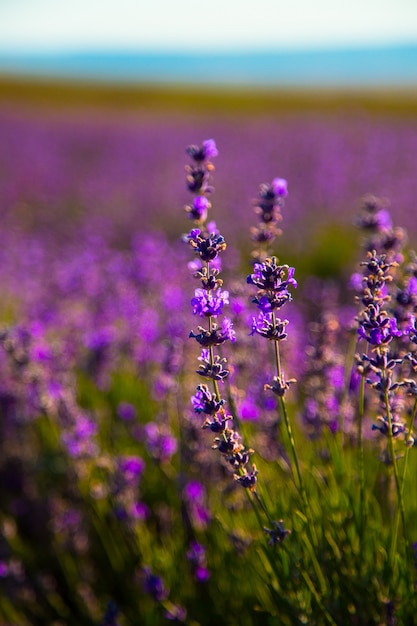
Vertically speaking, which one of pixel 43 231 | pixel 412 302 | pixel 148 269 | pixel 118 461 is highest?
pixel 43 231

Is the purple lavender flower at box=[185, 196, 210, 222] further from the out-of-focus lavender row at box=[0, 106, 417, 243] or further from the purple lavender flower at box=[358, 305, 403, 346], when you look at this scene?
the out-of-focus lavender row at box=[0, 106, 417, 243]

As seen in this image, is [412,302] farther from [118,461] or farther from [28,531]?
[28,531]

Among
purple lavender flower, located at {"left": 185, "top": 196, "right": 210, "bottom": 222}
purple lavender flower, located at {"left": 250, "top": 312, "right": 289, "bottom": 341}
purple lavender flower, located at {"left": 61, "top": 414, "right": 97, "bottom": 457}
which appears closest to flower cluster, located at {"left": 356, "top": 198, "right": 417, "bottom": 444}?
purple lavender flower, located at {"left": 250, "top": 312, "right": 289, "bottom": 341}

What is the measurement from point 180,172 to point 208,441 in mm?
10858

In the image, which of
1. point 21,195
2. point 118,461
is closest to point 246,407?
point 118,461

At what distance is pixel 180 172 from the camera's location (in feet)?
41.7

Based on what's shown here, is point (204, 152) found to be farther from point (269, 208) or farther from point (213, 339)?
point (213, 339)

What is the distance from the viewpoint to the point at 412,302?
1.64 metres

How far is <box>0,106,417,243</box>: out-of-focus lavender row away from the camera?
982 centimetres

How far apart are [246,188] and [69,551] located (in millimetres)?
8801

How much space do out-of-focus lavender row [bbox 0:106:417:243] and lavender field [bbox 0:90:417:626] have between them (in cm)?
452

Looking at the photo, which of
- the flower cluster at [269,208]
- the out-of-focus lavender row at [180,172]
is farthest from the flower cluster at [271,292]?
the out-of-focus lavender row at [180,172]

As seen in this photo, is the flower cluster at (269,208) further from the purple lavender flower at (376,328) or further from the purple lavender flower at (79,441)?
the purple lavender flower at (79,441)

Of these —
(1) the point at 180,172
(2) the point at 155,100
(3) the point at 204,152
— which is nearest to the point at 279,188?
(3) the point at 204,152
